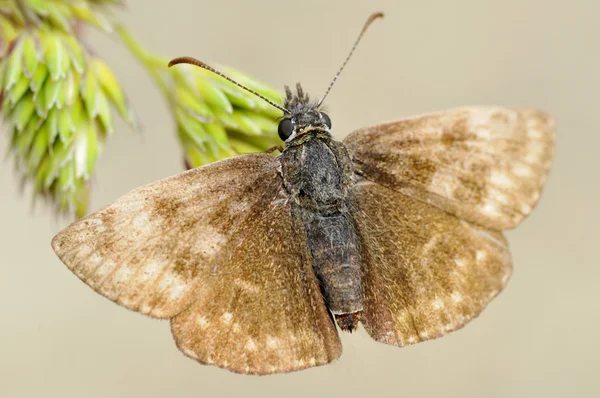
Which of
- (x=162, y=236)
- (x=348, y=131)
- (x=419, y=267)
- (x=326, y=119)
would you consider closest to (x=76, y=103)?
(x=162, y=236)

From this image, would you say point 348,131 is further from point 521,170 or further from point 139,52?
point 139,52

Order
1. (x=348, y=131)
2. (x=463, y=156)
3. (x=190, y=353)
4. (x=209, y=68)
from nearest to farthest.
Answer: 1. (x=190, y=353)
2. (x=209, y=68)
3. (x=463, y=156)
4. (x=348, y=131)

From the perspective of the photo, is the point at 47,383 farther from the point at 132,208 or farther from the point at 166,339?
the point at 132,208

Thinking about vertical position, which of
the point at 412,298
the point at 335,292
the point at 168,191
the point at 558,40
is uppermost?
the point at 168,191

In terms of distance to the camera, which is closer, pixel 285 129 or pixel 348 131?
pixel 285 129

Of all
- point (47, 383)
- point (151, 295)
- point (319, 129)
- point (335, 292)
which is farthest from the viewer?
point (47, 383)

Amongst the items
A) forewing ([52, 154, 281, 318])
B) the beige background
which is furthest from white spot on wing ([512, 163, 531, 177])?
the beige background

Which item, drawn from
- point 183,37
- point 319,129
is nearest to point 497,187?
point 319,129

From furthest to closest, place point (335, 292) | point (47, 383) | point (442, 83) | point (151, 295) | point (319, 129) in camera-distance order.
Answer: point (442, 83) < point (47, 383) < point (319, 129) < point (335, 292) < point (151, 295)
